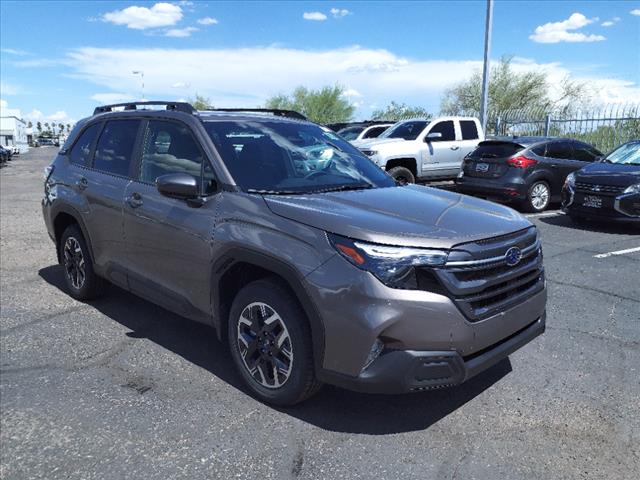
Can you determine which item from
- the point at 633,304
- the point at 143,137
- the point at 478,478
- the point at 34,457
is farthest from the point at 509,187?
the point at 34,457

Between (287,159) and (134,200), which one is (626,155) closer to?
(287,159)

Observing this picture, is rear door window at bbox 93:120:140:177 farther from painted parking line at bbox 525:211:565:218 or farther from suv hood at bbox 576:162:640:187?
painted parking line at bbox 525:211:565:218

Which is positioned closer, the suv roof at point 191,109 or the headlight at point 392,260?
the headlight at point 392,260

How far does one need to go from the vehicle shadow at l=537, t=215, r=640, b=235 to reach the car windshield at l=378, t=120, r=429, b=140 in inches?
157

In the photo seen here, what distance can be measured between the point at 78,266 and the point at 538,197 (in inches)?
356

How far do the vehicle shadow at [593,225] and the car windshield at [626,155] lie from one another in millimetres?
1102

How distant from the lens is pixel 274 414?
10.8 ft

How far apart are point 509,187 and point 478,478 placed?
901cm

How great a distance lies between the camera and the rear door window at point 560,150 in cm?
1147

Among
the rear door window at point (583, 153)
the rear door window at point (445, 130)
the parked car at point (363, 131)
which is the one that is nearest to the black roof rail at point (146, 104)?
the rear door window at point (445, 130)

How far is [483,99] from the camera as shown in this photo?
54.3 ft

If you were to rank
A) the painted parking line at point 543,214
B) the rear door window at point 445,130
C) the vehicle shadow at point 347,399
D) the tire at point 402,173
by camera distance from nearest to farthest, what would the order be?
the vehicle shadow at point 347,399 < the painted parking line at point 543,214 < the tire at point 402,173 < the rear door window at point 445,130

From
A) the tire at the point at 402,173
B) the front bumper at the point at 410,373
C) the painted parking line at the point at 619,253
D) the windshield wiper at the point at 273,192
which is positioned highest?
the windshield wiper at the point at 273,192

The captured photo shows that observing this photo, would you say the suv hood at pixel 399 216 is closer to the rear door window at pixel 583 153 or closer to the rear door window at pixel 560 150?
the rear door window at pixel 560 150
